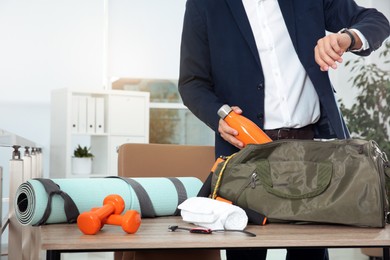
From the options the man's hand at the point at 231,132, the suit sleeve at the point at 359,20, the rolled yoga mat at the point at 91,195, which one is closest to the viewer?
the rolled yoga mat at the point at 91,195

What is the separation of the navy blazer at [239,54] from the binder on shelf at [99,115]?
390 centimetres

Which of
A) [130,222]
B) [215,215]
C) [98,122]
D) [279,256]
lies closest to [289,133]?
[215,215]

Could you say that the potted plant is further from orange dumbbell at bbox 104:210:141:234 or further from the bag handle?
orange dumbbell at bbox 104:210:141:234

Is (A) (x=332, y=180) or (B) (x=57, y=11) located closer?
(A) (x=332, y=180)

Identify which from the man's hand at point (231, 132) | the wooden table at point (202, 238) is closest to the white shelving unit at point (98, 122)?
the man's hand at point (231, 132)

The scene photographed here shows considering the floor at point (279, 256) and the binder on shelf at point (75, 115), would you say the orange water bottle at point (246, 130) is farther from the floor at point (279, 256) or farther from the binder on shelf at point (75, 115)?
the binder on shelf at point (75, 115)

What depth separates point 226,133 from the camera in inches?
52.9

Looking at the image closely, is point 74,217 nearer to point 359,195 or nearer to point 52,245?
point 52,245

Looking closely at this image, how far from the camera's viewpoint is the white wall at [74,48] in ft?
19.2

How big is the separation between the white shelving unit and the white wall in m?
0.38

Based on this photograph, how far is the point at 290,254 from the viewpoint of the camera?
1540mm

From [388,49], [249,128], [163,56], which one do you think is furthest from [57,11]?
[249,128]

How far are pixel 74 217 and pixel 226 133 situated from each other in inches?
15.9

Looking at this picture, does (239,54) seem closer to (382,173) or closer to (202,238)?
(382,173)
